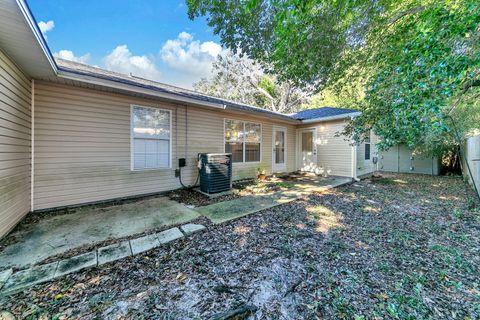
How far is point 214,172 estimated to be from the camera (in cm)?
515

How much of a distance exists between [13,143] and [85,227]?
5.60 ft

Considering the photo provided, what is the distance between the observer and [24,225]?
3.12 m

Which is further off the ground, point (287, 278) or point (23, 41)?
point (23, 41)

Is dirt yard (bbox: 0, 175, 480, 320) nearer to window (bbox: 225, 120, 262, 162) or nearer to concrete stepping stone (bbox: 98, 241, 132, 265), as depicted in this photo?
concrete stepping stone (bbox: 98, 241, 132, 265)

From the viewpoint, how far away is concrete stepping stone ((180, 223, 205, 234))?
3.05m

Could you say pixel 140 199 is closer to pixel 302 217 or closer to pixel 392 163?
pixel 302 217

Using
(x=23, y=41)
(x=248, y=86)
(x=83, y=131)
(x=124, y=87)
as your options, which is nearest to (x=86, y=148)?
(x=83, y=131)

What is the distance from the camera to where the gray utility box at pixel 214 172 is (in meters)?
5.08

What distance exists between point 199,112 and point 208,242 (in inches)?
163

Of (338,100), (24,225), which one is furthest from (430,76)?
(338,100)

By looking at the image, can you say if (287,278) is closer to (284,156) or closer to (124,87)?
(124,87)

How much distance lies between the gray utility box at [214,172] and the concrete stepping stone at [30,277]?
3279 millimetres

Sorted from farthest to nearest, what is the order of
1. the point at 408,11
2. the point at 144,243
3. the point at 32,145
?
the point at 408,11 < the point at 32,145 < the point at 144,243

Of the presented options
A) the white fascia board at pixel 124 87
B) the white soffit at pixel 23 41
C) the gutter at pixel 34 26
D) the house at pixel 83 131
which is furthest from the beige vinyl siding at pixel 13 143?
the white fascia board at pixel 124 87
